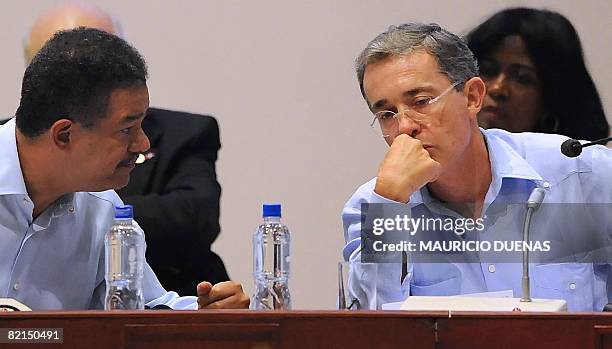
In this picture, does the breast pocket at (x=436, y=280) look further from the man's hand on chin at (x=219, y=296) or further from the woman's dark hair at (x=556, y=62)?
the woman's dark hair at (x=556, y=62)

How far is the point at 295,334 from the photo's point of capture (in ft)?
5.51

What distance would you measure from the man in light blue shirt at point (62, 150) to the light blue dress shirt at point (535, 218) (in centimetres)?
46

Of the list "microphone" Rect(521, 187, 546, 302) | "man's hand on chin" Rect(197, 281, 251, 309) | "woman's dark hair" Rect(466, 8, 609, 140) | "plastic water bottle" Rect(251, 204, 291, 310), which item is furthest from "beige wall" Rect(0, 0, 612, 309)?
"microphone" Rect(521, 187, 546, 302)

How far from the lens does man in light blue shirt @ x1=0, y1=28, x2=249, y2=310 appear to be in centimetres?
235

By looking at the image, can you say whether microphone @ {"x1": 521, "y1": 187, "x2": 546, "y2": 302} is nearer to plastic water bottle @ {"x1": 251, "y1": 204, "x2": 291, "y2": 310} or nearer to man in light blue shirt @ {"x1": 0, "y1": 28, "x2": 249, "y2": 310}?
plastic water bottle @ {"x1": 251, "y1": 204, "x2": 291, "y2": 310}

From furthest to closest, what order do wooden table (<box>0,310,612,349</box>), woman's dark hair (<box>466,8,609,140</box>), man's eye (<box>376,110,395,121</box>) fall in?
1. woman's dark hair (<box>466,8,609,140</box>)
2. man's eye (<box>376,110,395,121</box>)
3. wooden table (<box>0,310,612,349</box>)

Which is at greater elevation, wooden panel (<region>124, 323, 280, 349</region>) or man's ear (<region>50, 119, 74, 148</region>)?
man's ear (<region>50, 119, 74, 148</region>)

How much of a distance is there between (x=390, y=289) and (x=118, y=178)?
66 cm

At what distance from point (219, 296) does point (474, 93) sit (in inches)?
32.9

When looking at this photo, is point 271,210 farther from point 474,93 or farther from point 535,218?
point 474,93

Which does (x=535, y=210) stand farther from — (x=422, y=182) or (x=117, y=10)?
(x=117, y=10)

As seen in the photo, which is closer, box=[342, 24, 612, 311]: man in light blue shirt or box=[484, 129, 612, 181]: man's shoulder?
box=[342, 24, 612, 311]: man in light blue shirt

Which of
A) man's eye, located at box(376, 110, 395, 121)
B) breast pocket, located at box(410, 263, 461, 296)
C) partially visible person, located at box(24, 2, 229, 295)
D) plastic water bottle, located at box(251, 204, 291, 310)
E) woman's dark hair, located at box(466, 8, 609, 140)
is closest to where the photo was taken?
plastic water bottle, located at box(251, 204, 291, 310)

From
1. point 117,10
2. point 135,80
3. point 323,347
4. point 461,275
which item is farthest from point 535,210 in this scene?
point 117,10
